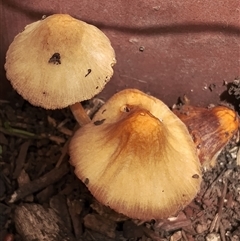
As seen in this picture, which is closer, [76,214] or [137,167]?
[137,167]

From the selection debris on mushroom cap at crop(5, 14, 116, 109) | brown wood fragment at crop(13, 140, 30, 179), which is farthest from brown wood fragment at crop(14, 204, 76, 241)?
debris on mushroom cap at crop(5, 14, 116, 109)

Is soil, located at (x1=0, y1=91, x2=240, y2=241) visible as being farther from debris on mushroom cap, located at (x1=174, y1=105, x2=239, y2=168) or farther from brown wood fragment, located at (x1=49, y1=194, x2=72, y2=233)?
debris on mushroom cap, located at (x1=174, y1=105, x2=239, y2=168)

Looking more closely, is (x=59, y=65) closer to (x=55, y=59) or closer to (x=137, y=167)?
(x=55, y=59)

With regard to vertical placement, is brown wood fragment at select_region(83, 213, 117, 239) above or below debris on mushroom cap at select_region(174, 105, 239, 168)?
below

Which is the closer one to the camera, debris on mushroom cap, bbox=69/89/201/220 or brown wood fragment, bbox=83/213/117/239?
debris on mushroom cap, bbox=69/89/201/220

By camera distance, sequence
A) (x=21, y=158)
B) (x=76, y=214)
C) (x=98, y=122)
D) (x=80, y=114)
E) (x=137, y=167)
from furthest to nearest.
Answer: (x=21, y=158), (x=76, y=214), (x=80, y=114), (x=98, y=122), (x=137, y=167)

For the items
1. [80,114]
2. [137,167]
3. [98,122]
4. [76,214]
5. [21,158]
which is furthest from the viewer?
[21,158]

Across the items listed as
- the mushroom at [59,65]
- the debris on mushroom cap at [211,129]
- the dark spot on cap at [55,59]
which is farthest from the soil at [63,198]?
the dark spot on cap at [55,59]

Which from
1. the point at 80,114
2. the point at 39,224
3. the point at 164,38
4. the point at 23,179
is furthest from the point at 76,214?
the point at 164,38
